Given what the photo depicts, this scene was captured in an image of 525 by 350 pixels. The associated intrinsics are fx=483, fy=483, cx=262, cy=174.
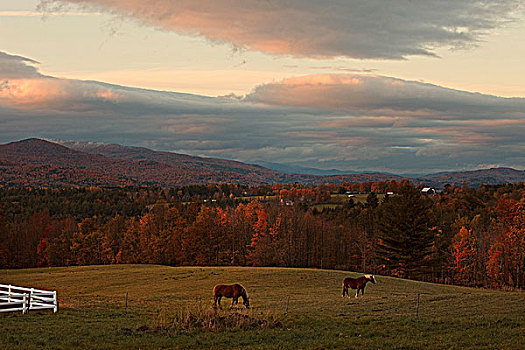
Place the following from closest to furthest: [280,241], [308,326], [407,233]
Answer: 1. [308,326]
2. [407,233]
3. [280,241]

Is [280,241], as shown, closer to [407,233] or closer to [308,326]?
[407,233]

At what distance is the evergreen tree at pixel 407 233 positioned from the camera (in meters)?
69.6

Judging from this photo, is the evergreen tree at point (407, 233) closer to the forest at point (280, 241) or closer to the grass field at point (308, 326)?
the forest at point (280, 241)

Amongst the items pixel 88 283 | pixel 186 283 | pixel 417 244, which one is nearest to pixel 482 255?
pixel 417 244

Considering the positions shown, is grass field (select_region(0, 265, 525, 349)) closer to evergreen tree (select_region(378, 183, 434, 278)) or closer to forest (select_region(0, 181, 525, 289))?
evergreen tree (select_region(378, 183, 434, 278))

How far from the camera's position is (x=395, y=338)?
60.5 feet

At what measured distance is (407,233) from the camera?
6956cm

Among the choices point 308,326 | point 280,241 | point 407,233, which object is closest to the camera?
point 308,326

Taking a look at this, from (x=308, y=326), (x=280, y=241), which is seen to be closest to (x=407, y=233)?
(x=280, y=241)

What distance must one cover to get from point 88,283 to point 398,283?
1264 inches

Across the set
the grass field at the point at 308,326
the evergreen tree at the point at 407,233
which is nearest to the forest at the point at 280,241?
the evergreen tree at the point at 407,233

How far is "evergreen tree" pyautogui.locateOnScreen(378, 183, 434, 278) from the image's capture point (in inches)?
2739

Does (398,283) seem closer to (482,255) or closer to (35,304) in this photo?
(35,304)

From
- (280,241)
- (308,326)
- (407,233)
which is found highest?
(308,326)
